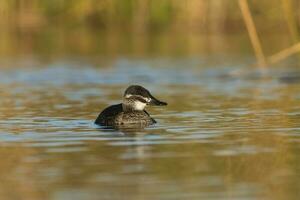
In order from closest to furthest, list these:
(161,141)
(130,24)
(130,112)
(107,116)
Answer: (161,141), (107,116), (130,112), (130,24)

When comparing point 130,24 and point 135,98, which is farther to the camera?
point 130,24

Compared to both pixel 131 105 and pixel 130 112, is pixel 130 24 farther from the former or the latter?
pixel 130 112

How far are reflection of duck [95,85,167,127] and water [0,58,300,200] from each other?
0.23m

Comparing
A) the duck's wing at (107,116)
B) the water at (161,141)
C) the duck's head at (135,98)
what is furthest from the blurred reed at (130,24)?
the duck's wing at (107,116)

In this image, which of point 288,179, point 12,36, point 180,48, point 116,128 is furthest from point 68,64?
point 288,179

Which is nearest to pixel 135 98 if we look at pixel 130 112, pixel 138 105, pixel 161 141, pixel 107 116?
pixel 138 105

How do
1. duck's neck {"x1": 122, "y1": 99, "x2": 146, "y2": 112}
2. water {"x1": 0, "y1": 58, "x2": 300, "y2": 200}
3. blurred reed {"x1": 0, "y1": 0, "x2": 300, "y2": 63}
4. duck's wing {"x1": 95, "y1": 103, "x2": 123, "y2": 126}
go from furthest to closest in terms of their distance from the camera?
blurred reed {"x1": 0, "y1": 0, "x2": 300, "y2": 63}, duck's neck {"x1": 122, "y1": 99, "x2": 146, "y2": 112}, duck's wing {"x1": 95, "y1": 103, "x2": 123, "y2": 126}, water {"x1": 0, "y1": 58, "x2": 300, "y2": 200}

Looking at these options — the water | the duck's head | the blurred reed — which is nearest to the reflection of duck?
the duck's head

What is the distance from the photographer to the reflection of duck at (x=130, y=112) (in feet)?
44.0

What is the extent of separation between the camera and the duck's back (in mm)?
13398

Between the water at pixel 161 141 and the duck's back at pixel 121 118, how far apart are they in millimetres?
208

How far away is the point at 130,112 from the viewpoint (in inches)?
535

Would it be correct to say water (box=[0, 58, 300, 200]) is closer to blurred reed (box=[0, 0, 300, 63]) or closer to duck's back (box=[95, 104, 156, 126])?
duck's back (box=[95, 104, 156, 126])

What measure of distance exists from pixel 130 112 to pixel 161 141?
1985 millimetres
